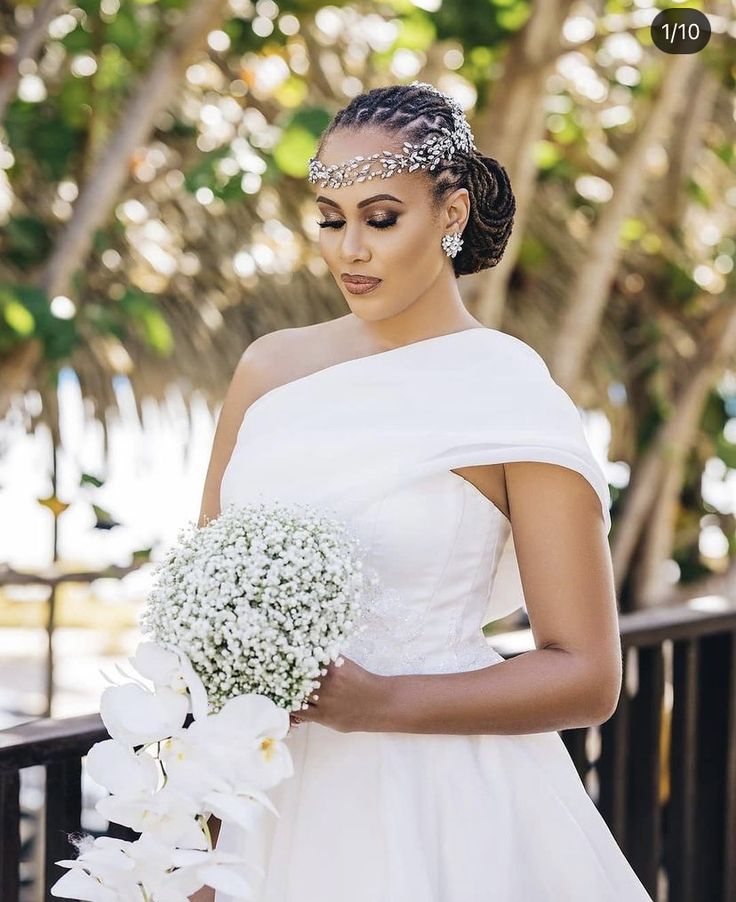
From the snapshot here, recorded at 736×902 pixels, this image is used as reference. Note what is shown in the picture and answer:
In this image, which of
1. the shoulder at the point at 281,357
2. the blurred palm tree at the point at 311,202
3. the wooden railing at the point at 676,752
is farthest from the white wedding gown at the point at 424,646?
the blurred palm tree at the point at 311,202

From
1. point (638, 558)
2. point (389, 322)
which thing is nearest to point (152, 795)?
point (389, 322)

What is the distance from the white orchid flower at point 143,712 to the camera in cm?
126

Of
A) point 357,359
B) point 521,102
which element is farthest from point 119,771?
point 521,102

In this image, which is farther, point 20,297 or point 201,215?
point 201,215

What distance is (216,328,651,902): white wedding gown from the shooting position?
1.52m

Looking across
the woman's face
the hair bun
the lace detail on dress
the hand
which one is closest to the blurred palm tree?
the hair bun

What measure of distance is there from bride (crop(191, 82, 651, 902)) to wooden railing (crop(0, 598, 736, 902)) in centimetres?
77

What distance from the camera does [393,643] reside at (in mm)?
1557

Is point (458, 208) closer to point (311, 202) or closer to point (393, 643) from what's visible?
point (393, 643)

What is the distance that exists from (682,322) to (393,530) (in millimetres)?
4270

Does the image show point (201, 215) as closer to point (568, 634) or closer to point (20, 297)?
point (20, 297)

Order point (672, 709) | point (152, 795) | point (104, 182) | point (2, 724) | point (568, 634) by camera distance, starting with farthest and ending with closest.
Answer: point (2, 724) < point (104, 182) < point (672, 709) < point (568, 634) < point (152, 795)

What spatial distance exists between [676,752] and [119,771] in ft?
6.27

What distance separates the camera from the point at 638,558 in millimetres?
5652
